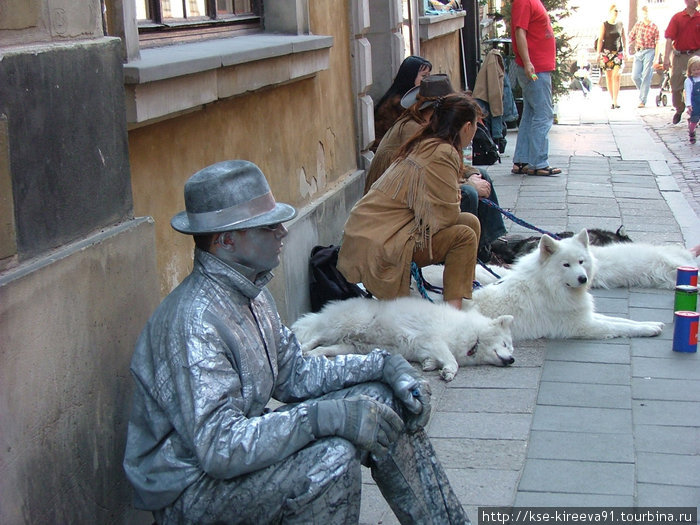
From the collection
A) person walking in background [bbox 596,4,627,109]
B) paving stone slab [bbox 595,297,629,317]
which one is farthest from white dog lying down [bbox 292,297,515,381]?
person walking in background [bbox 596,4,627,109]

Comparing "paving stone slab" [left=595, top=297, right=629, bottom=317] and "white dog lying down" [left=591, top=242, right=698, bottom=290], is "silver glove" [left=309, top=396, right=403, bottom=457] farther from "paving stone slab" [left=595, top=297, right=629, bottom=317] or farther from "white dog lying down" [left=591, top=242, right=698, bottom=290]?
"white dog lying down" [left=591, top=242, right=698, bottom=290]

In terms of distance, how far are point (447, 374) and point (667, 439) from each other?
129 centimetres

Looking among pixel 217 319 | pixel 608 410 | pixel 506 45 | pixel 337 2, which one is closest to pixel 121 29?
pixel 217 319

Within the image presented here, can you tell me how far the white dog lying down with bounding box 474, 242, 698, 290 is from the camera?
6922 mm

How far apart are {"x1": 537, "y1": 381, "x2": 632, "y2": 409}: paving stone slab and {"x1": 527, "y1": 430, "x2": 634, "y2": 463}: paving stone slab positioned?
1.34 feet

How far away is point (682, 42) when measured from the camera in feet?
51.5

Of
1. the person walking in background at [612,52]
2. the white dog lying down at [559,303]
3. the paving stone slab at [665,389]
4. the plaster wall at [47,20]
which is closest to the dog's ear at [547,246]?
the white dog lying down at [559,303]

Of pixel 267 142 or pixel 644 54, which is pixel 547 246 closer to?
pixel 267 142

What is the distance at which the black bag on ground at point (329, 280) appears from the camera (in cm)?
629

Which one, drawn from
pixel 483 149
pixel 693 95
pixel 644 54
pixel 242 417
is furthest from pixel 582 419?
pixel 644 54

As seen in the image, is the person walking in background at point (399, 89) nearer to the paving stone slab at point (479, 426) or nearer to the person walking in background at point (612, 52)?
the paving stone slab at point (479, 426)

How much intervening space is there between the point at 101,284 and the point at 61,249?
0.22 metres

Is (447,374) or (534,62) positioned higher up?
(534,62)

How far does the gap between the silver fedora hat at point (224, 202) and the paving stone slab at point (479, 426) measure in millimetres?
1940
